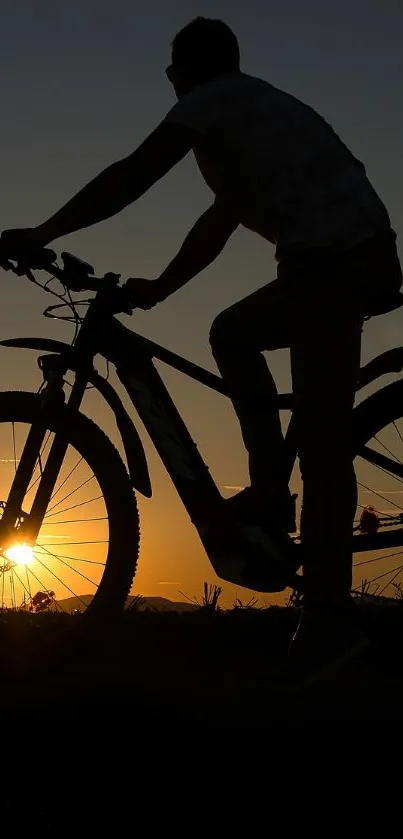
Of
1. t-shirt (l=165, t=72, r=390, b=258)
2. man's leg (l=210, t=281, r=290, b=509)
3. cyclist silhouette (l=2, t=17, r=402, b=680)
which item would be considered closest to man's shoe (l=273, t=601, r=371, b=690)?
cyclist silhouette (l=2, t=17, r=402, b=680)

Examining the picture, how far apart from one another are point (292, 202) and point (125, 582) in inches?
76.0

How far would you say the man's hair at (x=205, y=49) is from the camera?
4684mm

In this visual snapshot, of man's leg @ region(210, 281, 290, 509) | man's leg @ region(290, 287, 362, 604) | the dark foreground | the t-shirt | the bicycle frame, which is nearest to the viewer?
the dark foreground

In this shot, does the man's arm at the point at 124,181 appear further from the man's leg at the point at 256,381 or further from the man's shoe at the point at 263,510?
the man's shoe at the point at 263,510

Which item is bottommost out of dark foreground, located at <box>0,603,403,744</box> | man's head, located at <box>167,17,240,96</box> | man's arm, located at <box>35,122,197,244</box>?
dark foreground, located at <box>0,603,403,744</box>

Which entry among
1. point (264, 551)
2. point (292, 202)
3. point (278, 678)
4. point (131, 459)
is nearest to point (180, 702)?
point (278, 678)

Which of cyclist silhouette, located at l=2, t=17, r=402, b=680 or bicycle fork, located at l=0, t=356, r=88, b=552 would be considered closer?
cyclist silhouette, located at l=2, t=17, r=402, b=680

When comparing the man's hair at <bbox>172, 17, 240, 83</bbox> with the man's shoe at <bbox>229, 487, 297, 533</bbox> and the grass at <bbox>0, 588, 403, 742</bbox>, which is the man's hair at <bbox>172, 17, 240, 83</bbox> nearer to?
the man's shoe at <bbox>229, 487, 297, 533</bbox>

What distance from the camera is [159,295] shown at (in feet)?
17.1

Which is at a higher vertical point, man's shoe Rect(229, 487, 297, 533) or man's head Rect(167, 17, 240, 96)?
man's head Rect(167, 17, 240, 96)

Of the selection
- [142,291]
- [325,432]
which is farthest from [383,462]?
[142,291]

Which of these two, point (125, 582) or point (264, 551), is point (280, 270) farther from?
point (125, 582)

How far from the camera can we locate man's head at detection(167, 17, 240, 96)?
4.68m

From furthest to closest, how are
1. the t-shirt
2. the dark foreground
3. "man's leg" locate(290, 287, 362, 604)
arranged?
"man's leg" locate(290, 287, 362, 604)
the t-shirt
the dark foreground
